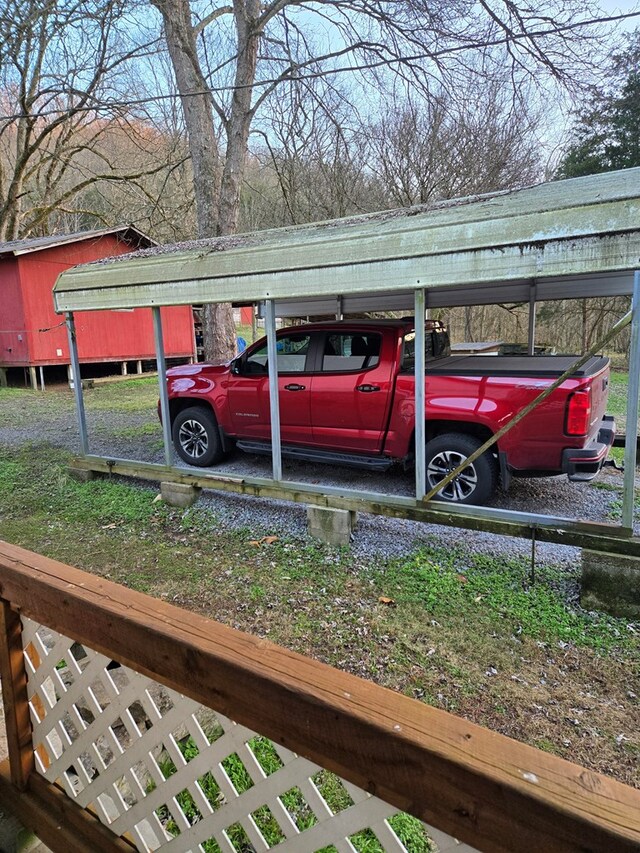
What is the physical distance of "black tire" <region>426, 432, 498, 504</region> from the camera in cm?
467

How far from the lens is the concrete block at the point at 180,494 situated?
5.57m

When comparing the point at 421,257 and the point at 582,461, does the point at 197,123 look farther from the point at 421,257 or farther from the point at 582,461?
the point at 582,461

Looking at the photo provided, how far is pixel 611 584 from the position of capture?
11.3 ft

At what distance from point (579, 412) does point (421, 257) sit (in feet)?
5.80

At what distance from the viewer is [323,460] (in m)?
5.67

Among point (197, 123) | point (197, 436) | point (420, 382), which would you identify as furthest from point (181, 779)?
point (197, 123)

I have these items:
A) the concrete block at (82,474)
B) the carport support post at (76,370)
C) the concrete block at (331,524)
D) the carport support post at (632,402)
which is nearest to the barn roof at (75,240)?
the carport support post at (76,370)

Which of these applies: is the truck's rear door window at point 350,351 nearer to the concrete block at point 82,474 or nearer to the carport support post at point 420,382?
the carport support post at point 420,382

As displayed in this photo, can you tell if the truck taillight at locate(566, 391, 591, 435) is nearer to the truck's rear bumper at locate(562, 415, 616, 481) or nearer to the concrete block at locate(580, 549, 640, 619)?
the truck's rear bumper at locate(562, 415, 616, 481)

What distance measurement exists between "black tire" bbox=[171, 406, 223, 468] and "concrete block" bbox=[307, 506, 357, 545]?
2210 millimetres

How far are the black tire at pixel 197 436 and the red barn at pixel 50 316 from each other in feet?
28.5

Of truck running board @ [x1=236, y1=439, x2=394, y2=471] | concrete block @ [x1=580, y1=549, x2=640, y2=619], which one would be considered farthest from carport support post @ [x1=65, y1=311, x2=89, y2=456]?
concrete block @ [x1=580, y1=549, x2=640, y2=619]


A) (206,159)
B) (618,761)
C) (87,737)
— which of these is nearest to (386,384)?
(618,761)

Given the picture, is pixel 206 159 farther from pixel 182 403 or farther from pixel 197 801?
pixel 197 801
